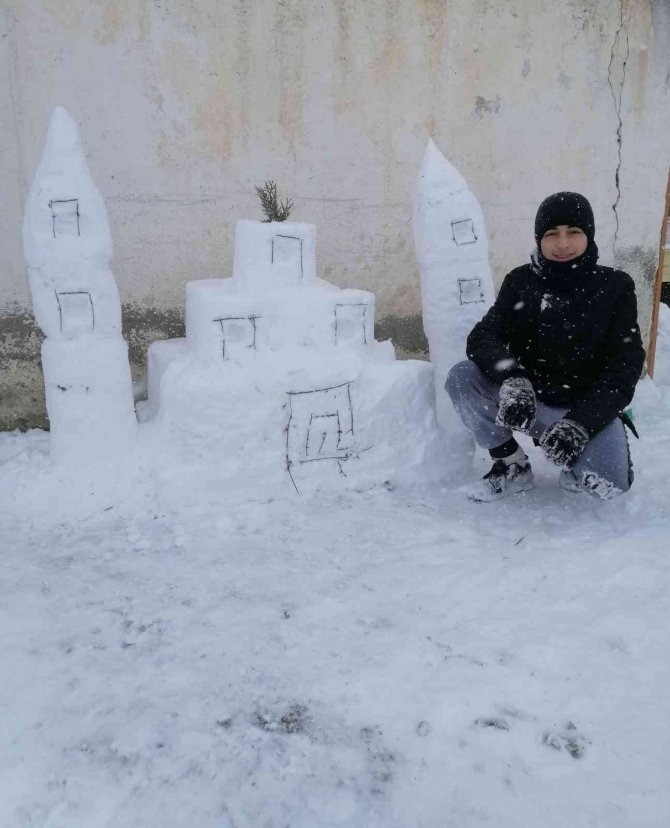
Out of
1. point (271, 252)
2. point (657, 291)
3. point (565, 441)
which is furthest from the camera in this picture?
point (657, 291)

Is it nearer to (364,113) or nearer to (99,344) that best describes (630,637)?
(99,344)

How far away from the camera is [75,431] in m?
2.96

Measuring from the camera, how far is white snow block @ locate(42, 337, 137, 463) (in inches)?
115

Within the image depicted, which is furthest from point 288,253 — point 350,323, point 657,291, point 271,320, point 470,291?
point 657,291

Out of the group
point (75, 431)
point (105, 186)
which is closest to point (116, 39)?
point (105, 186)

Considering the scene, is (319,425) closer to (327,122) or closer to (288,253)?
(288,253)

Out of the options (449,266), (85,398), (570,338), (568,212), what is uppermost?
(568,212)

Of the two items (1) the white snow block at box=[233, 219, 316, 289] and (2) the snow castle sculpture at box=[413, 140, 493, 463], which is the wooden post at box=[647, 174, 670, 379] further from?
(1) the white snow block at box=[233, 219, 316, 289]

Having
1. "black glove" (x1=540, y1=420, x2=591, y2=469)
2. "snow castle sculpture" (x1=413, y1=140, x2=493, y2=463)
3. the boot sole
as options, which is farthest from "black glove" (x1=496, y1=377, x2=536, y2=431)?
"snow castle sculpture" (x1=413, y1=140, x2=493, y2=463)

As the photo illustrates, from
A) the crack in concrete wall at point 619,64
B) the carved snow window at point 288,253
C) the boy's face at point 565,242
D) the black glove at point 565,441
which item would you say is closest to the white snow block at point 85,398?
the carved snow window at point 288,253

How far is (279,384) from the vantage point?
3.04m

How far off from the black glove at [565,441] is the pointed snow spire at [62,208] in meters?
2.06

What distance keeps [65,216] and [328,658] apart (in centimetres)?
210

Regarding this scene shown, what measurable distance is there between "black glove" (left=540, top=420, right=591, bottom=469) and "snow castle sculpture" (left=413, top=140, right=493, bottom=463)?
712mm
